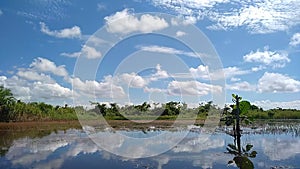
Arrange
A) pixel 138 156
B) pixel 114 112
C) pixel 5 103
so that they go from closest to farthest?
pixel 138 156
pixel 5 103
pixel 114 112

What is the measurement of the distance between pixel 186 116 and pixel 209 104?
4.00 m

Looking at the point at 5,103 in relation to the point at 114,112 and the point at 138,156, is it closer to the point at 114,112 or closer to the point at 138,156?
the point at 114,112

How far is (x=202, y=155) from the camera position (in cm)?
1310

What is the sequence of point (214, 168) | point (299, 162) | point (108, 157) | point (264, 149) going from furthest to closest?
point (264, 149) → point (108, 157) → point (299, 162) → point (214, 168)

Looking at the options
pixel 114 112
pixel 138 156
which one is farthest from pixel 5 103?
pixel 138 156

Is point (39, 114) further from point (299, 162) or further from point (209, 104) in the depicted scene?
point (299, 162)

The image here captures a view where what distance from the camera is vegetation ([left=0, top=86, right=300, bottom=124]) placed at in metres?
38.0

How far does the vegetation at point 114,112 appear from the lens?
37969mm

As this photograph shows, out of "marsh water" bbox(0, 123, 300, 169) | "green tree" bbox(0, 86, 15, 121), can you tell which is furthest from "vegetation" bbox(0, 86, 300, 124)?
"marsh water" bbox(0, 123, 300, 169)

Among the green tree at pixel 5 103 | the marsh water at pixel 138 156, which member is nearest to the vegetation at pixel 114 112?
the green tree at pixel 5 103

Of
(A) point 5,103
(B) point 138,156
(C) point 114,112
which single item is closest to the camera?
(B) point 138,156

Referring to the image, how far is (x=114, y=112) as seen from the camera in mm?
50312

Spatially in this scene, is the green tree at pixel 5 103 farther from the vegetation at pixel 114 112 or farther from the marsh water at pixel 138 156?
the marsh water at pixel 138 156

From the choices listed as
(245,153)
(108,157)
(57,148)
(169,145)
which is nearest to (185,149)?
(169,145)
